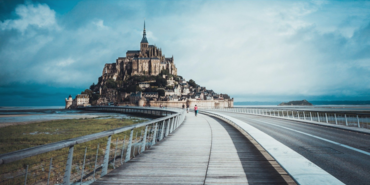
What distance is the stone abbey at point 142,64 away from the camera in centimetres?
13838

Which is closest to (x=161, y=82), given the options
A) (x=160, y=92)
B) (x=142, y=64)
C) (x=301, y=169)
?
(x=160, y=92)

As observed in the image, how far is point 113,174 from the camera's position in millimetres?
3992

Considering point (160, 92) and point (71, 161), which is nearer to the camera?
point (71, 161)

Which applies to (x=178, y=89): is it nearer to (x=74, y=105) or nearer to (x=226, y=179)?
(x=74, y=105)

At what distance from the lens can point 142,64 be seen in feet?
453

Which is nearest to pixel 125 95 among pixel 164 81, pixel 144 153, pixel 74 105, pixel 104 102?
pixel 104 102

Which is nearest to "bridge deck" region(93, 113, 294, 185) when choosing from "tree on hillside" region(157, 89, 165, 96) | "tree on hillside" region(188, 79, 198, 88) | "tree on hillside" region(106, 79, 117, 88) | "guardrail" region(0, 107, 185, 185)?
"guardrail" region(0, 107, 185, 185)

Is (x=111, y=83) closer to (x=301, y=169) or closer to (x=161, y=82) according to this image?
(x=161, y=82)

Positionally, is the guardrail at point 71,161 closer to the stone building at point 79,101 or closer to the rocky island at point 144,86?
the rocky island at point 144,86

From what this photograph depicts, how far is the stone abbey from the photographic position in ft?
454

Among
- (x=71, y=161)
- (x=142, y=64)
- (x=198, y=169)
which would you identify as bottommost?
(x=198, y=169)

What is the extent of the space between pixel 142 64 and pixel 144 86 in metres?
19.3

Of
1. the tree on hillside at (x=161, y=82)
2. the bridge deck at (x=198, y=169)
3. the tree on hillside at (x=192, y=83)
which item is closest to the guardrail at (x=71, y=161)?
the bridge deck at (x=198, y=169)

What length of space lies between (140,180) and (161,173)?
1.61 ft
